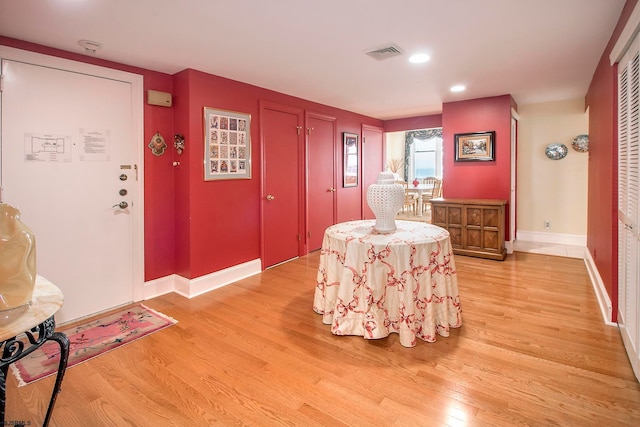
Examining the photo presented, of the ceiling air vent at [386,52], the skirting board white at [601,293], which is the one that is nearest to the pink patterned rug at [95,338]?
the ceiling air vent at [386,52]

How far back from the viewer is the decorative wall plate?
207 inches

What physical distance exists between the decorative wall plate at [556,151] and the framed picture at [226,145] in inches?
181

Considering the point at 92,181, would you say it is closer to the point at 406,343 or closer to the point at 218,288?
the point at 218,288

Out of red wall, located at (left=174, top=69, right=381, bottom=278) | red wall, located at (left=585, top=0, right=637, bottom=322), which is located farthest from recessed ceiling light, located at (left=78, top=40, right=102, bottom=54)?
red wall, located at (left=585, top=0, right=637, bottom=322)

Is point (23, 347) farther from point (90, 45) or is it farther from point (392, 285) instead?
point (90, 45)

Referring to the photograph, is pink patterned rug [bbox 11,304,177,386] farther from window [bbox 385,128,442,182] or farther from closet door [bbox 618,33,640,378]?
window [bbox 385,128,442,182]

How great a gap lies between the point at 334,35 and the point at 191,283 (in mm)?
2573

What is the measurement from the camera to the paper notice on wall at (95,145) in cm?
290

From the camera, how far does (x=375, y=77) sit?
3676mm

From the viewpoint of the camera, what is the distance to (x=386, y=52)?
9.46ft

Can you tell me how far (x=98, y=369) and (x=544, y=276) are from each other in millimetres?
4224

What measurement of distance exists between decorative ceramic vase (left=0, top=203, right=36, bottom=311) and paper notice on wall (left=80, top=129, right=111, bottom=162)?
1961 mm

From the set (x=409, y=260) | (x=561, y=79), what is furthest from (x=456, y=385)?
(x=561, y=79)

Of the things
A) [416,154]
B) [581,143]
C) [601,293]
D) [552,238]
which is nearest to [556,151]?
[581,143]
